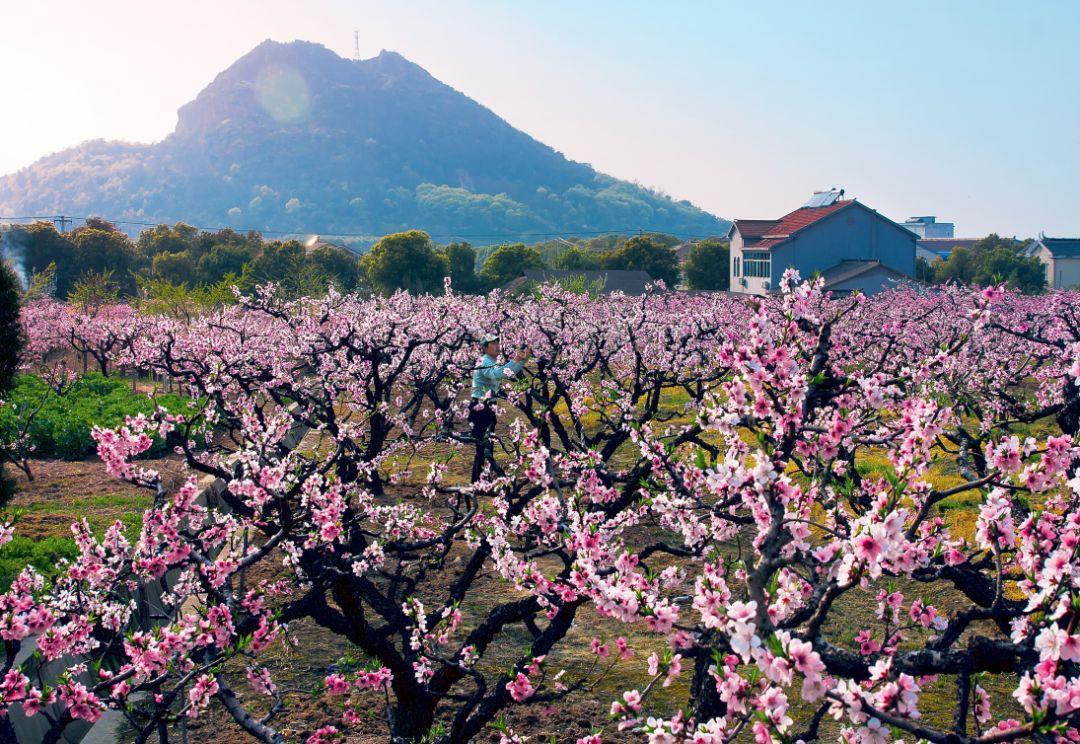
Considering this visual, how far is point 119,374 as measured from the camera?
3553 centimetres

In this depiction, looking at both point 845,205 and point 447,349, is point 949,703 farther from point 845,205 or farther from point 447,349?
point 845,205

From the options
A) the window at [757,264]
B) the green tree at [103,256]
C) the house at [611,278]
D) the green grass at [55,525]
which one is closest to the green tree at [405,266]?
the house at [611,278]

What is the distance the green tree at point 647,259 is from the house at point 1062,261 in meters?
40.5

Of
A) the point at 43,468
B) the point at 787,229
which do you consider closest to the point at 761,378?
the point at 43,468

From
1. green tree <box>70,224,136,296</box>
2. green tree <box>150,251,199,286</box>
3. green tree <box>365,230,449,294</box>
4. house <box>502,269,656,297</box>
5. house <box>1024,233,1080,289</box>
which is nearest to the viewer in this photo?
green tree <box>150,251,199,286</box>

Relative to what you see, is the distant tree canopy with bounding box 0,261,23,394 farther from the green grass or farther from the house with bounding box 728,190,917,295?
the house with bounding box 728,190,917,295

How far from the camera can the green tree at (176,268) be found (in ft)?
191

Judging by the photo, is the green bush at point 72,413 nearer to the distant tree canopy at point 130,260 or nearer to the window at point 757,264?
the distant tree canopy at point 130,260

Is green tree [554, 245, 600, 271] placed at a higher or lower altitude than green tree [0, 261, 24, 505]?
higher

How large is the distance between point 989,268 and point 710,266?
74.9 ft

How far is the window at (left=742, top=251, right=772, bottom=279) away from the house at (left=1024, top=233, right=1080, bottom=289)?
36.0 m

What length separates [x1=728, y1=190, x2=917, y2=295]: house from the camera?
66562mm

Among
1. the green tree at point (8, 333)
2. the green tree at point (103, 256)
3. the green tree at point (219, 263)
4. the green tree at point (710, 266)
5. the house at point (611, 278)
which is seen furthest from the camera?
the green tree at point (710, 266)

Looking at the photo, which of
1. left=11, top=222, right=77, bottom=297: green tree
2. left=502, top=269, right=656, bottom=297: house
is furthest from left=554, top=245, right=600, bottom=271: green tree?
left=11, top=222, right=77, bottom=297: green tree
